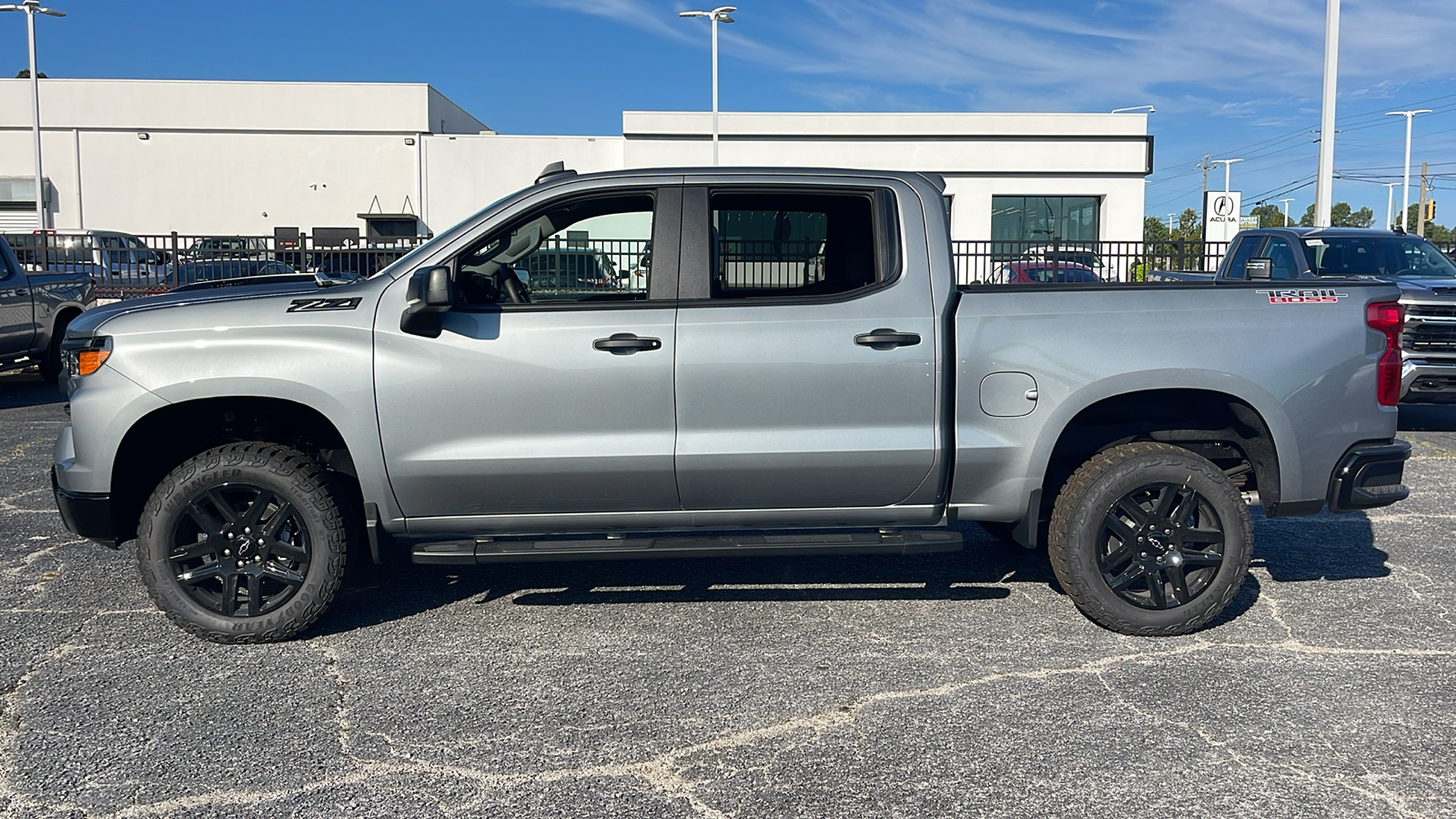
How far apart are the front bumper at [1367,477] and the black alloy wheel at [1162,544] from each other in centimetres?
56

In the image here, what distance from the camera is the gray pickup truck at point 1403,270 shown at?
10.1 metres

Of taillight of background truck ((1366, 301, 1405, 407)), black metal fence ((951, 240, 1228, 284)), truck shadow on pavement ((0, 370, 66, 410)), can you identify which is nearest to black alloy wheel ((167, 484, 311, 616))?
taillight of background truck ((1366, 301, 1405, 407))

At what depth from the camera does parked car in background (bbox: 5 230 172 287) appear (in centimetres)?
1906

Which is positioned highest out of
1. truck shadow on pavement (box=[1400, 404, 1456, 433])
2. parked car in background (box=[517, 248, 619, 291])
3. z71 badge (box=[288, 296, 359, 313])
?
parked car in background (box=[517, 248, 619, 291])

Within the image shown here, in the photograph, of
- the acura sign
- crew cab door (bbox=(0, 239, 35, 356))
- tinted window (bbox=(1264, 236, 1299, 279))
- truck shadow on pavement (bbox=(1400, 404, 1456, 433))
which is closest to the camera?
truck shadow on pavement (bbox=(1400, 404, 1456, 433))

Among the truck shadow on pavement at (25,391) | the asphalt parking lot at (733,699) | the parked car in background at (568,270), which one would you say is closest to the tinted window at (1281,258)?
the asphalt parking lot at (733,699)

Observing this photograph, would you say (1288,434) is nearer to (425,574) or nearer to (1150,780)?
(1150,780)

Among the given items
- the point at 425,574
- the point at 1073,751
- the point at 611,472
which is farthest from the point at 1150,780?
the point at 425,574

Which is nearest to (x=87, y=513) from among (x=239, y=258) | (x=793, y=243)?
(x=793, y=243)

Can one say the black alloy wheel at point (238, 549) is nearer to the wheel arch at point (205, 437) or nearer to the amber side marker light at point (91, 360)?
the wheel arch at point (205, 437)

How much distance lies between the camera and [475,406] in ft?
14.6

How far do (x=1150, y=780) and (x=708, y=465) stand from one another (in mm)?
1973

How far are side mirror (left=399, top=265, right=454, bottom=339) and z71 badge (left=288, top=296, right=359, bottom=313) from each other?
220mm

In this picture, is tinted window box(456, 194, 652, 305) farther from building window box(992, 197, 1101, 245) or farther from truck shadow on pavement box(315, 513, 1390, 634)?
building window box(992, 197, 1101, 245)
